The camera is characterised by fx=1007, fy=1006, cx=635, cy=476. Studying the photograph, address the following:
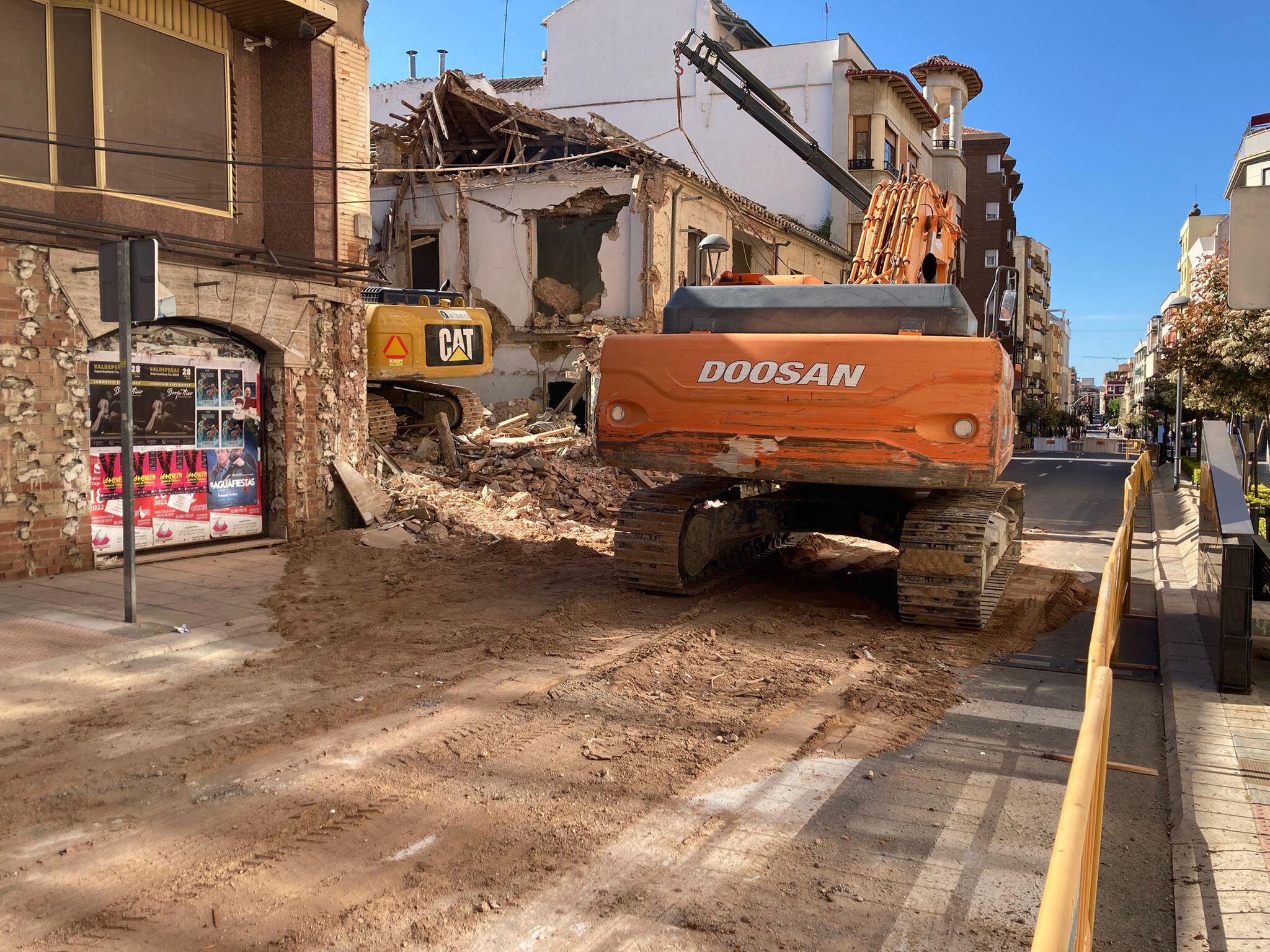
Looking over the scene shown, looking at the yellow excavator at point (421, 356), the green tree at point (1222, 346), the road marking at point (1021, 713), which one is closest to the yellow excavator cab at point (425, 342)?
the yellow excavator at point (421, 356)

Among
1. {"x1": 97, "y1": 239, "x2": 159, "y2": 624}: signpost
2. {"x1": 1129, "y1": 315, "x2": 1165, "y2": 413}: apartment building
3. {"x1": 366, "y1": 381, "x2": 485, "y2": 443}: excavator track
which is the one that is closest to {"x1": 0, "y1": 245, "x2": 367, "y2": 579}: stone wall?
{"x1": 97, "y1": 239, "x2": 159, "y2": 624}: signpost

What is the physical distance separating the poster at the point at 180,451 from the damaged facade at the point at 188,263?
0.02 meters

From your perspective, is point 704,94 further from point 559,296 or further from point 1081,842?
point 1081,842

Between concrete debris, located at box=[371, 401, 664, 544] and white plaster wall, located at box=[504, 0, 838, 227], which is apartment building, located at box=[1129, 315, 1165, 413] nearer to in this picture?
white plaster wall, located at box=[504, 0, 838, 227]

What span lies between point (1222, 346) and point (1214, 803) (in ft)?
47.8

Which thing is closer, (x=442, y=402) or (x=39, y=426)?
(x=39, y=426)

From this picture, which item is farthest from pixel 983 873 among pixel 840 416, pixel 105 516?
pixel 105 516

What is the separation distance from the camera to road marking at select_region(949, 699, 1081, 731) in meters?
5.64

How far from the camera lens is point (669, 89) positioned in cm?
3359

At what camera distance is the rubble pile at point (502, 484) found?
1238cm

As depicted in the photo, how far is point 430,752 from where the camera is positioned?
488 cm

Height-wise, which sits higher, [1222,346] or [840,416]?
[1222,346]

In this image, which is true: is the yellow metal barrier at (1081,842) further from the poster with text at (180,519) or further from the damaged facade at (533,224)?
the damaged facade at (533,224)

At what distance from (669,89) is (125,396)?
29.5 m
